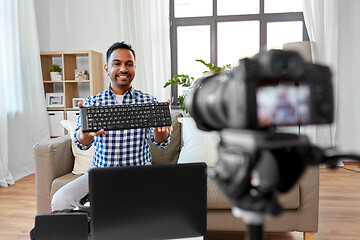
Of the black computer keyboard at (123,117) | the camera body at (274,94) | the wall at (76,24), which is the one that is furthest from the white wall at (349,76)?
the camera body at (274,94)

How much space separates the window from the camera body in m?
3.54

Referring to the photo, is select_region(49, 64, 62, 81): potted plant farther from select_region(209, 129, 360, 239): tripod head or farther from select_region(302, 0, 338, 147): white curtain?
select_region(209, 129, 360, 239): tripod head

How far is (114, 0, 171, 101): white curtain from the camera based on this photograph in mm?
3830

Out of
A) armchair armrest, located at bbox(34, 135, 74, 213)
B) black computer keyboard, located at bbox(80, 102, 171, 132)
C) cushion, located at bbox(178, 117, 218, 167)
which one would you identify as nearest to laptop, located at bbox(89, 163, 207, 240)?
black computer keyboard, located at bbox(80, 102, 171, 132)

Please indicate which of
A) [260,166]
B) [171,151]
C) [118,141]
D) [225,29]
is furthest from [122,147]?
[225,29]

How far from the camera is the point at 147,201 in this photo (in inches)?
40.4

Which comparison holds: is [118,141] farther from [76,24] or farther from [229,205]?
[76,24]

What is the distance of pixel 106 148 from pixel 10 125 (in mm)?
2213

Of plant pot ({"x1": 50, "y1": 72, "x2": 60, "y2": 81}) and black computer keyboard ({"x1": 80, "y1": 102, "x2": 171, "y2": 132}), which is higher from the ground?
plant pot ({"x1": 50, "y1": 72, "x2": 60, "y2": 81})

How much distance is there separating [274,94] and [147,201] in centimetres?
70

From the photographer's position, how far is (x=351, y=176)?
3.21 meters

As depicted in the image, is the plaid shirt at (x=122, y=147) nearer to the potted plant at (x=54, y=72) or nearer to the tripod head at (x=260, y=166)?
the tripod head at (x=260, y=166)

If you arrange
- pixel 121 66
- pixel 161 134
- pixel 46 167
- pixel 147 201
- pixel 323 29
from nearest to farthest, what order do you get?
pixel 147 201 → pixel 161 134 → pixel 121 66 → pixel 46 167 → pixel 323 29

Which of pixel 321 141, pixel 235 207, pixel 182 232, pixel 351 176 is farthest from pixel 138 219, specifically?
pixel 321 141
